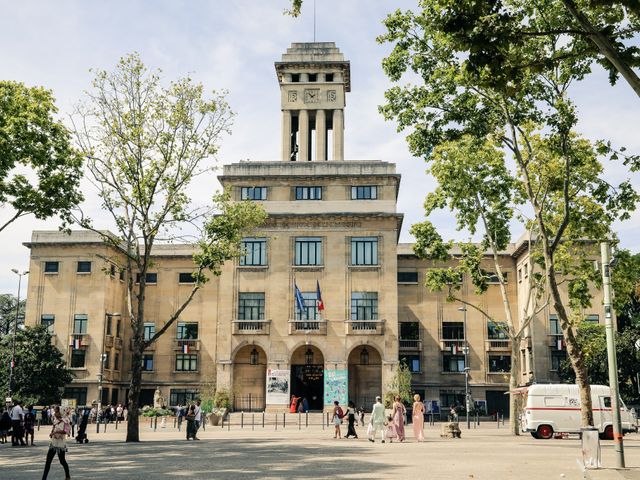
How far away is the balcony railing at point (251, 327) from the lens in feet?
186

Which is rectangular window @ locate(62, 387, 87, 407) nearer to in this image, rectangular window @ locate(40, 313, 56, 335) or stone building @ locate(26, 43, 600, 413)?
stone building @ locate(26, 43, 600, 413)

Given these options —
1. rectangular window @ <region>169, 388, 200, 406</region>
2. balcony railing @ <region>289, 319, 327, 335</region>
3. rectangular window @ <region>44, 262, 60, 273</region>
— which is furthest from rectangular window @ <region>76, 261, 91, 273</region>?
balcony railing @ <region>289, 319, 327, 335</region>

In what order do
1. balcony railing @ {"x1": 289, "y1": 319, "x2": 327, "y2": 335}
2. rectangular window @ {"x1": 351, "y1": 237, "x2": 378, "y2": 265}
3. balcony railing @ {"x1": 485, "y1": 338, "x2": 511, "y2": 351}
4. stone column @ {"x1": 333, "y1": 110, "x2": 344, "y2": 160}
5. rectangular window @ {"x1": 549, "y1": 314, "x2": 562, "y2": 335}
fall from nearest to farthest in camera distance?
balcony railing @ {"x1": 289, "y1": 319, "x2": 327, "y2": 335}, rectangular window @ {"x1": 351, "y1": 237, "x2": 378, "y2": 265}, rectangular window @ {"x1": 549, "y1": 314, "x2": 562, "y2": 335}, balcony railing @ {"x1": 485, "y1": 338, "x2": 511, "y2": 351}, stone column @ {"x1": 333, "y1": 110, "x2": 344, "y2": 160}

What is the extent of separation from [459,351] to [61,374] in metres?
33.2

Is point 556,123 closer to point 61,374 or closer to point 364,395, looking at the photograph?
point 364,395

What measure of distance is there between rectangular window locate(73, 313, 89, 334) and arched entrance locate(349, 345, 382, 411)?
77.2 ft

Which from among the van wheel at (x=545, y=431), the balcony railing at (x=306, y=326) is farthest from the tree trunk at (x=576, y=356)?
the balcony railing at (x=306, y=326)

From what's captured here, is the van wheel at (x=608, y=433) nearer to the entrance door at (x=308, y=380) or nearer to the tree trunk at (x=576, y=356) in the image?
the tree trunk at (x=576, y=356)

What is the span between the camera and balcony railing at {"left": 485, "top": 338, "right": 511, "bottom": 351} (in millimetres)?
62847

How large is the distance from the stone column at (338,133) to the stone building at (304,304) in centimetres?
13

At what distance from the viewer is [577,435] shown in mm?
35500

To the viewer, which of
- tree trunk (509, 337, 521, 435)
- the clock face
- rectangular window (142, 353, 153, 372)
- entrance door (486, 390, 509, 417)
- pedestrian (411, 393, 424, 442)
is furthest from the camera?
rectangular window (142, 353, 153, 372)

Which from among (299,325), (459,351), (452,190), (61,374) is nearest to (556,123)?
(452,190)

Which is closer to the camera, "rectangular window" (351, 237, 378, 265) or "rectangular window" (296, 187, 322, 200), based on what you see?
"rectangular window" (351, 237, 378, 265)
